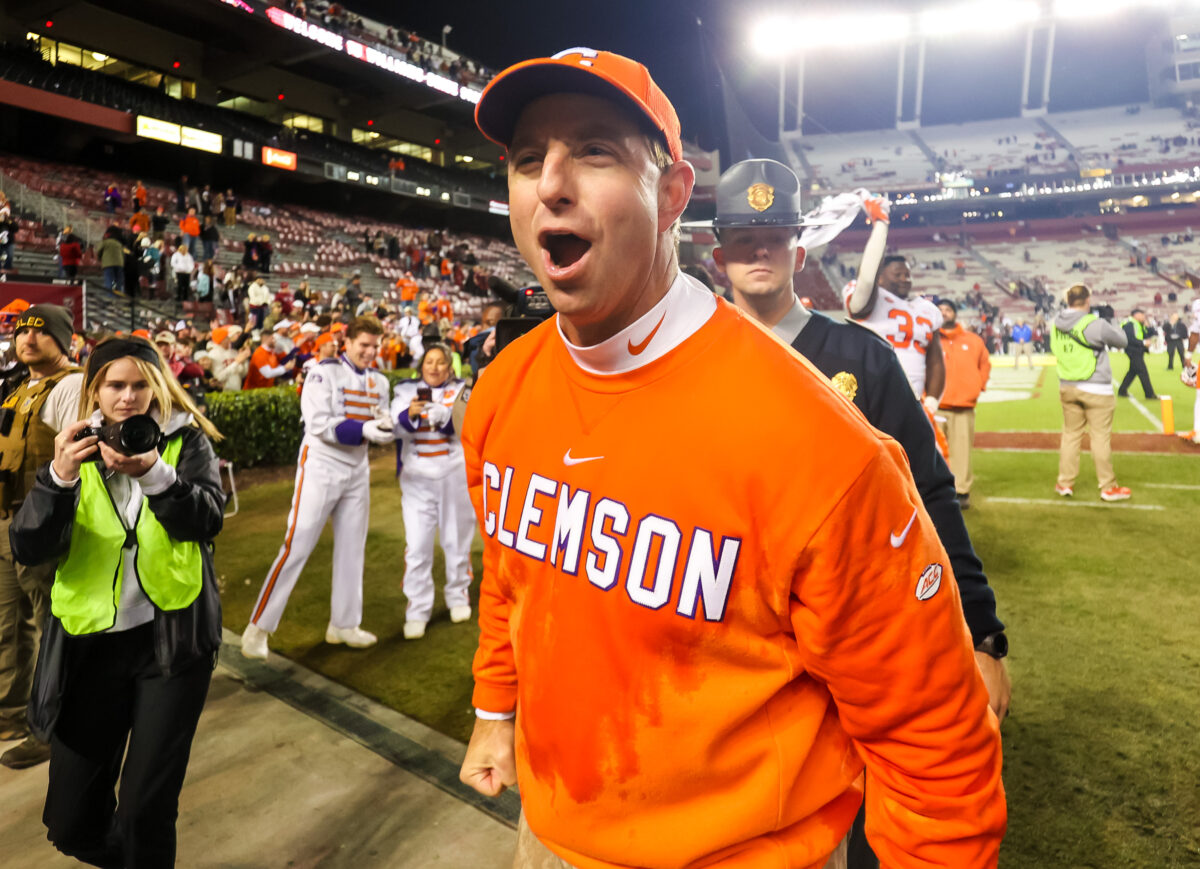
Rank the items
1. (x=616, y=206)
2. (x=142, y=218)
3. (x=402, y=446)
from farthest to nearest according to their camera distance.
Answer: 1. (x=142, y=218)
2. (x=402, y=446)
3. (x=616, y=206)

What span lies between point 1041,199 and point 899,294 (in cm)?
5153

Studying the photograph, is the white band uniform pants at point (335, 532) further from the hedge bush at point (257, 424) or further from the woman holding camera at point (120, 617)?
the hedge bush at point (257, 424)

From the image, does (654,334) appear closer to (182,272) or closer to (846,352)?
(846,352)

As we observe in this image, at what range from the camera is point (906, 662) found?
3.34 ft

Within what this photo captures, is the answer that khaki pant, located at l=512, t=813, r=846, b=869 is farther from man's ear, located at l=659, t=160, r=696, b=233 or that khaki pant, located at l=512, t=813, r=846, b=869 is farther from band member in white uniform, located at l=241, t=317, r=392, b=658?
band member in white uniform, located at l=241, t=317, r=392, b=658

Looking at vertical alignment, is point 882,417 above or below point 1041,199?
below

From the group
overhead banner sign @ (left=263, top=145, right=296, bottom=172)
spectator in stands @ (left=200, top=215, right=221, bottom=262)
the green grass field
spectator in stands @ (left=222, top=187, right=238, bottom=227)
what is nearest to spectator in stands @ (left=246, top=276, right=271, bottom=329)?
spectator in stands @ (left=200, top=215, right=221, bottom=262)

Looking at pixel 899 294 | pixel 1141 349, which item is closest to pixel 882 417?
pixel 899 294

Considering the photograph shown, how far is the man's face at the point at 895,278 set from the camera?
636 cm

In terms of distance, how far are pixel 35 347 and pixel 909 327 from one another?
5.54 metres

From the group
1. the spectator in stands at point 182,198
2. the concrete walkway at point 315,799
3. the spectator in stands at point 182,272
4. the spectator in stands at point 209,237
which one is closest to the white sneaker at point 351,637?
the concrete walkway at point 315,799

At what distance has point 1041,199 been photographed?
4853 centimetres

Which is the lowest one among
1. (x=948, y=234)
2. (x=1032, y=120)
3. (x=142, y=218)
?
(x=142, y=218)

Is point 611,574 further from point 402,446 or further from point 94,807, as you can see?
point 402,446
